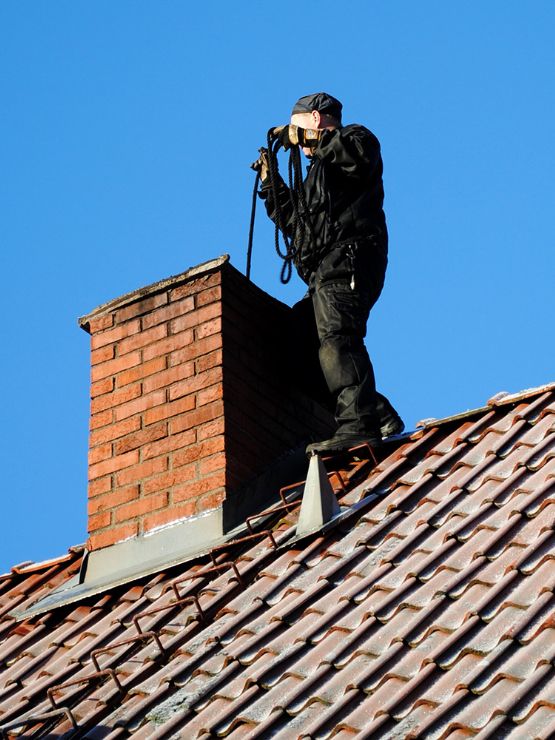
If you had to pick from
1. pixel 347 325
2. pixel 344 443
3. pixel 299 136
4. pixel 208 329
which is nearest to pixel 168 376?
pixel 208 329

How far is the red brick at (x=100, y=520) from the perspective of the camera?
789 centimetres

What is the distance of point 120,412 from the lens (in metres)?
8.11

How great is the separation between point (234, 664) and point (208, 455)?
1.82 meters

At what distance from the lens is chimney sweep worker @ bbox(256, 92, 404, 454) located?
7.83 meters

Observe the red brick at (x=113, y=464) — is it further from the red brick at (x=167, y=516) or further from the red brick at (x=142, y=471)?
the red brick at (x=167, y=516)

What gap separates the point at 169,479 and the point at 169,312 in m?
0.93

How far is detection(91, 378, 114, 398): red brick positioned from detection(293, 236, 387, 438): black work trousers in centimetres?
99

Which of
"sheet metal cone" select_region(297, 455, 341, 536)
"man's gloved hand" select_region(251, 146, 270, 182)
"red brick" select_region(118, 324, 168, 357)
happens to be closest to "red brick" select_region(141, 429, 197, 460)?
"red brick" select_region(118, 324, 168, 357)

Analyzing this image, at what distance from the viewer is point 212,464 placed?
24.9 ft

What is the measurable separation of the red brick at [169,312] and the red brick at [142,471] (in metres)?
0.77

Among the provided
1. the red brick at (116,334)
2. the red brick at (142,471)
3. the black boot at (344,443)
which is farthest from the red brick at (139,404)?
the black boot at (344,443)

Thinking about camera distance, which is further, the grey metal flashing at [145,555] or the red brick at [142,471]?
the red brick at [142,471]

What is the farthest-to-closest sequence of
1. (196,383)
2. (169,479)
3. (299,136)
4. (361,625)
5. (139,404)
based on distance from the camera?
(299,136), (139,404), (196,383), (169,479), (361,625)

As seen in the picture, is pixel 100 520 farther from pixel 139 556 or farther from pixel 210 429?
pixel 210 429
